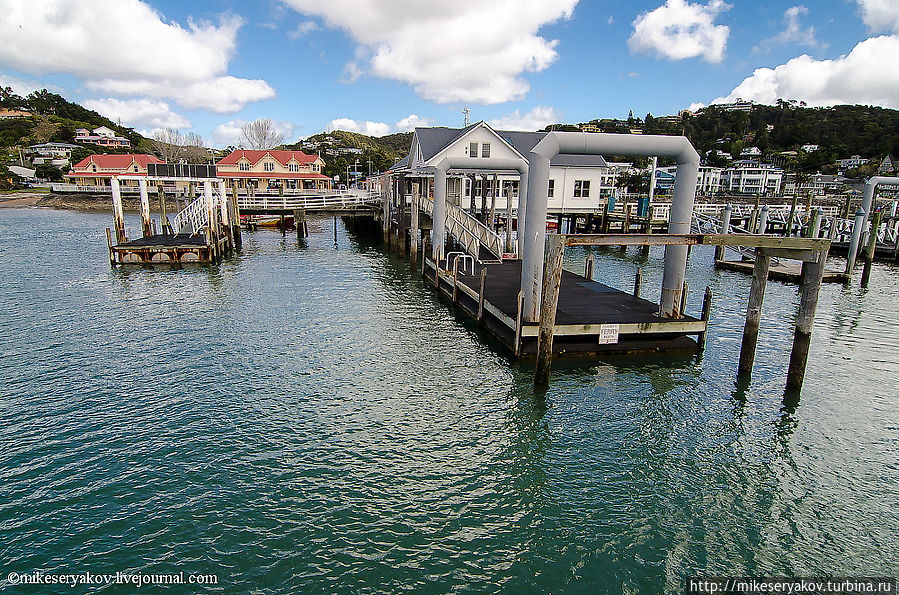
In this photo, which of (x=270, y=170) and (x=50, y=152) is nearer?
(x=270, y=170)

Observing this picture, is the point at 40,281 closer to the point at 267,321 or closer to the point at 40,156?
the point at 267,321

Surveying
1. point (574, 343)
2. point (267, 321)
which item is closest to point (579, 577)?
point (574, 343)

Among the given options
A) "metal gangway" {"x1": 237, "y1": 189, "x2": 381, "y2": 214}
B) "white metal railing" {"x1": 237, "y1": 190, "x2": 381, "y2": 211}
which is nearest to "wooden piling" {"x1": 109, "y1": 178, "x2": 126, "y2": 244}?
"metal gangway" {"x1": 237, "y1": 189, "x2": 381, "y2": 214}

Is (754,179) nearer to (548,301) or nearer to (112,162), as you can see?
(548,301)

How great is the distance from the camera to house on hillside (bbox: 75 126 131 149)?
136625 mm

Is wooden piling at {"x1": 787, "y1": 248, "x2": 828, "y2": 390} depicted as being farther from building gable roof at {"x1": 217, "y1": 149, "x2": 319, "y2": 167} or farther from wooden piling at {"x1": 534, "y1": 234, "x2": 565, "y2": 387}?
building gable roof at {"x1": 217, "y1": 149, "x2": 319, "y2": 167}

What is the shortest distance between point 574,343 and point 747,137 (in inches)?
8012

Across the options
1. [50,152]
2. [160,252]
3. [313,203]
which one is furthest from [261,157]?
[50,152]

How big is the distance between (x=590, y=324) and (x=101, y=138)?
170 m

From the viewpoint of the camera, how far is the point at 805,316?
38.9ft

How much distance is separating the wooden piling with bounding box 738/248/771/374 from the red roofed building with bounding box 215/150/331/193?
72462 millimetres

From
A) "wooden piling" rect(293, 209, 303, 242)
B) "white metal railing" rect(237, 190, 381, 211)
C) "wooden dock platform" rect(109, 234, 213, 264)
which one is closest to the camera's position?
"wooden dock platform" rect(109, 234, 213, 264)

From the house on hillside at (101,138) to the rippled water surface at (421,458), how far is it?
144m

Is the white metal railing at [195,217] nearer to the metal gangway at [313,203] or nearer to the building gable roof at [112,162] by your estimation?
the metal gangway at [313,203]
